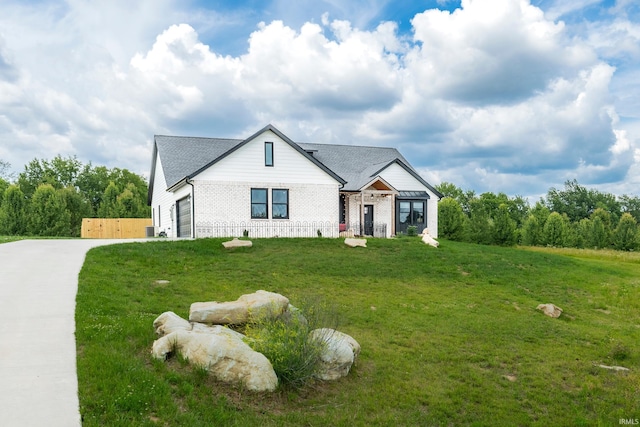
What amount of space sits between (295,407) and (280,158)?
17992mm

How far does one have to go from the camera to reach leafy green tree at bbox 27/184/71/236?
37312 mm

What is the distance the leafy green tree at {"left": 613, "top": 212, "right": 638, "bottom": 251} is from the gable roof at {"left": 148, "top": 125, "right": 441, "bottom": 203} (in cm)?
2771

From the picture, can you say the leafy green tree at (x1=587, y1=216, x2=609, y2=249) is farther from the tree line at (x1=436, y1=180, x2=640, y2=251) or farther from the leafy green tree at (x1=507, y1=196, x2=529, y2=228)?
the leafy green tree at (x1=507, y1=196, x2=529, y2=228)

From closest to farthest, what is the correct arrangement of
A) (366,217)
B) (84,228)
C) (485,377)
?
(485,377) < (366,217) < (84,228)

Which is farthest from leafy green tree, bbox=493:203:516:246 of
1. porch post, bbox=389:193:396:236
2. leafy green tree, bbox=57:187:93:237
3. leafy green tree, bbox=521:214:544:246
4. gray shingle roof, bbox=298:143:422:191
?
leafy green tree, bbox=57:187:93:237

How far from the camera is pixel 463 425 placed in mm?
6387

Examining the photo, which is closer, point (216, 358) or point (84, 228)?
point (216, 358)

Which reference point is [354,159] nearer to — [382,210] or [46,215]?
[382,210]

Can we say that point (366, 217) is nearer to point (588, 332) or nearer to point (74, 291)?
point (588, 332)

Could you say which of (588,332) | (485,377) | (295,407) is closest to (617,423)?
(485,377)

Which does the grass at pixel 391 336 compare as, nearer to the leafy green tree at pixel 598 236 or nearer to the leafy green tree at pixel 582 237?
the leafy green tree at pixel 598 236

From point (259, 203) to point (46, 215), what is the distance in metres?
23.6

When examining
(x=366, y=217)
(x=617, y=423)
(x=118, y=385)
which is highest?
(x=366, y=217)

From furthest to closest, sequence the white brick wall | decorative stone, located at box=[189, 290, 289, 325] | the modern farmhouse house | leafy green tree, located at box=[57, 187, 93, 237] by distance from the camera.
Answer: leafy green tree, located at box=[57, 187, 93, 237] < the modern farmhouse house < the white brick wall < decorative stone, located at box=[189, 290, 289, 325]
